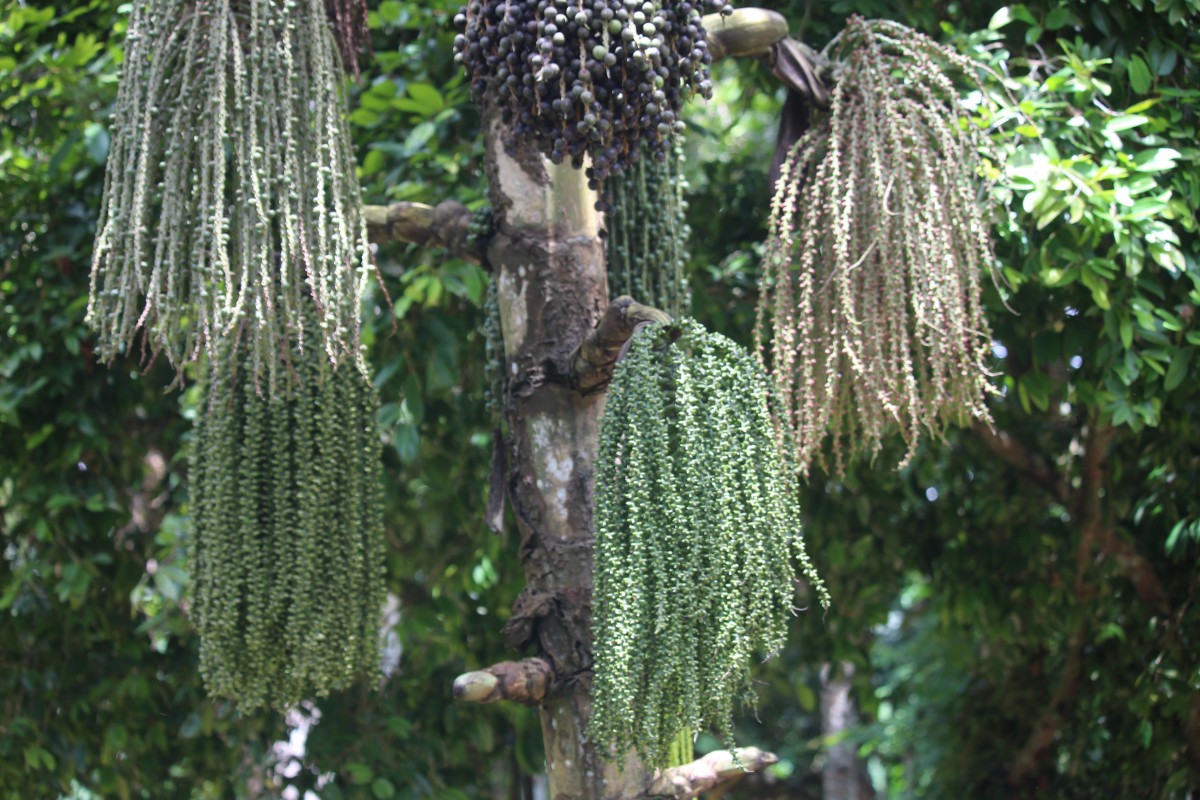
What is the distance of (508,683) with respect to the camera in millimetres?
2320

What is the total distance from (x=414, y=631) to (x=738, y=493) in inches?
89.9

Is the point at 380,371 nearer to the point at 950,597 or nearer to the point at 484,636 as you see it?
the point at 484,636

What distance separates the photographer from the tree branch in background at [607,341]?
2.25 meters

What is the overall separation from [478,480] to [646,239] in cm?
162

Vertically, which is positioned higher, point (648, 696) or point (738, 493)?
point (738, 493)

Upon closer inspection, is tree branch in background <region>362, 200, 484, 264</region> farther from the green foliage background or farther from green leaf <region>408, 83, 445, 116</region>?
green leaf <region>408, 83, 445, 116</region>

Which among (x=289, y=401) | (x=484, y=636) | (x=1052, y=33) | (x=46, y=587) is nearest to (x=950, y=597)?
(x=484, y=636)

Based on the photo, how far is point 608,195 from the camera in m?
2.74

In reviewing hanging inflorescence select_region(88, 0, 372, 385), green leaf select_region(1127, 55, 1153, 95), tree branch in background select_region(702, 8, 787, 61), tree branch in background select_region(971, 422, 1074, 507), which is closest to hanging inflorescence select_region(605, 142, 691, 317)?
tree branch in background select_region(702, 8, 787, 61)

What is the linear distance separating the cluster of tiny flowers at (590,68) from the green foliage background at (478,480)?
94 centimetres

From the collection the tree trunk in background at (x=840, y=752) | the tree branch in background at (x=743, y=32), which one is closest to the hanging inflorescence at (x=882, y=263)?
the tree branch in background at (x=743, y=32)

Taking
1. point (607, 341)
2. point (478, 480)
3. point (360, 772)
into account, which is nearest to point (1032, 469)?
point (478, 480)

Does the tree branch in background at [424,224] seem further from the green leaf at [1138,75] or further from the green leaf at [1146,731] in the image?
the green leaf at [1146,731]

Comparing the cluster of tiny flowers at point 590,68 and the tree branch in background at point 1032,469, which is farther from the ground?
the cluster of tiny flowers at point 590,68
